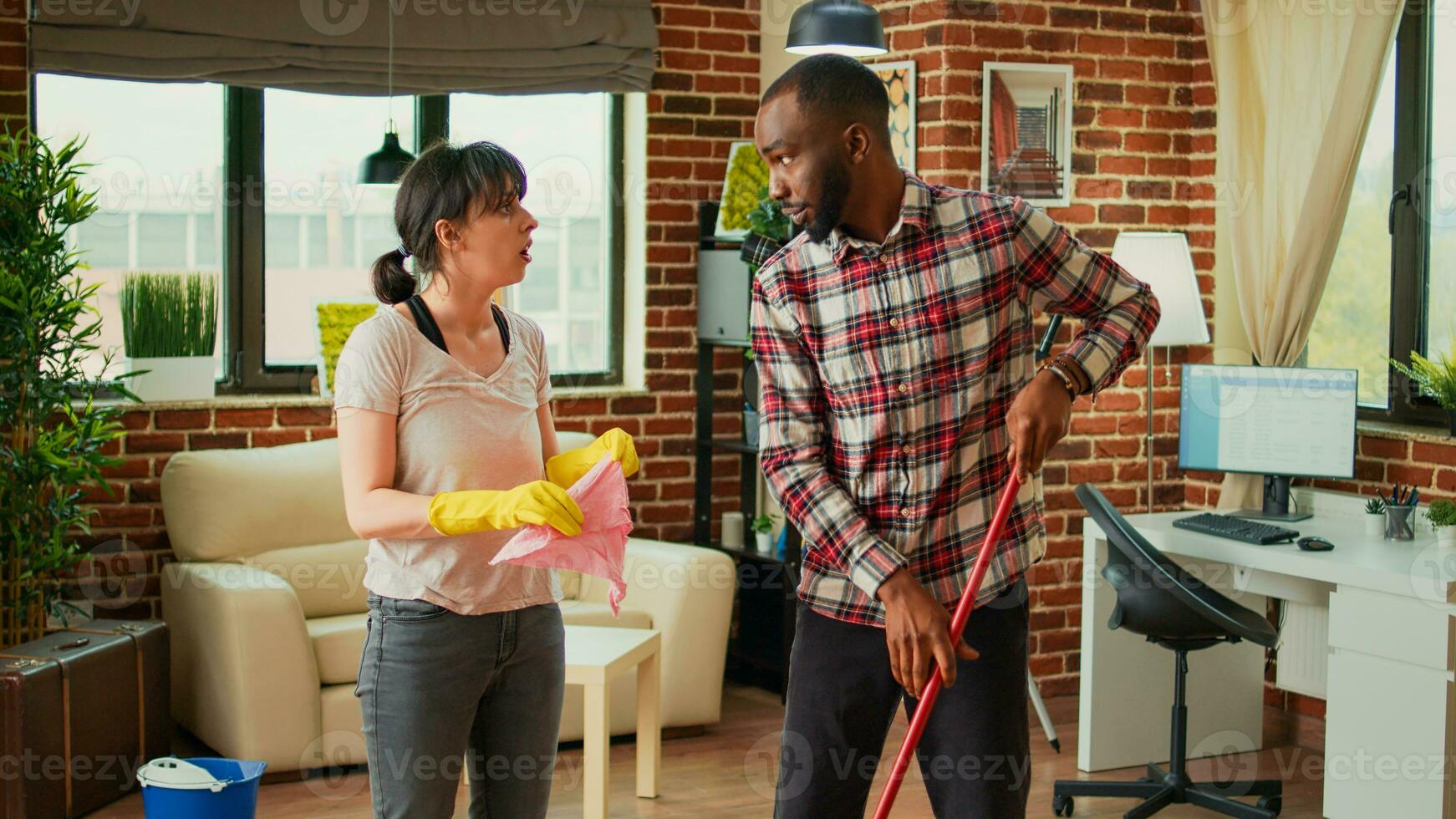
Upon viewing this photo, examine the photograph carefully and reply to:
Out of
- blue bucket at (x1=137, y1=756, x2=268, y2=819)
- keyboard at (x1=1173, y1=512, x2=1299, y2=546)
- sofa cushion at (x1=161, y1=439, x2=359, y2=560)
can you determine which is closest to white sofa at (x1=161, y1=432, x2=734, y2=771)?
sofa cushion at (x1=161, y1=439, x2=359, y2=560)

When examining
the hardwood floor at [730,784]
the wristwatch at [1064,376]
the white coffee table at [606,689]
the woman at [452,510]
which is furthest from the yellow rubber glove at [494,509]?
the hardwood floor at [730,784]

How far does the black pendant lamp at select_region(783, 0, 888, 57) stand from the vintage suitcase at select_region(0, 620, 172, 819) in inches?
94.7

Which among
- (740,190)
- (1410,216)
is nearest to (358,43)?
(740,190)

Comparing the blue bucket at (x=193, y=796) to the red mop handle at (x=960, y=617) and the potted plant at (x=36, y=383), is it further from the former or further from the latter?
the red mop handle at (x=960, y=617)

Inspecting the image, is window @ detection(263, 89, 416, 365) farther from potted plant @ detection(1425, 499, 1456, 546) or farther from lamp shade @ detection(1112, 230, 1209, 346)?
potted plant @ detection(1425, 499, 1456, 546)

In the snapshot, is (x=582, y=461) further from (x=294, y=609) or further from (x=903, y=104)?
(x=903, y=104)

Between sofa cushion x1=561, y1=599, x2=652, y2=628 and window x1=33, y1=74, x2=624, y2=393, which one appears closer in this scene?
sofa cushion x1=561, y1=599, x2=652, y2=628

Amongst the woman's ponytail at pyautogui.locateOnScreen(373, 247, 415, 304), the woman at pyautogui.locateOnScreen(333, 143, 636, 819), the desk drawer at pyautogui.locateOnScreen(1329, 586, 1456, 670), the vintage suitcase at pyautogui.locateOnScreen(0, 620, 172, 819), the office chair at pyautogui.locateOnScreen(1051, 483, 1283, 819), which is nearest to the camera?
the woman at pyautogui.locateOnScreen(333, 143, 636, 819)

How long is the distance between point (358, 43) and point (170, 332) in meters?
1.11

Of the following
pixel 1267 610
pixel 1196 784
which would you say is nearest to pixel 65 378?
pixel 1196 784

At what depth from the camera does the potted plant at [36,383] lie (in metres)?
3.86

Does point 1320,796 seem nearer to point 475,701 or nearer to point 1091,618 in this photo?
point 1091,618

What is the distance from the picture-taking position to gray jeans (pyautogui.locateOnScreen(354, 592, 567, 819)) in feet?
6.69

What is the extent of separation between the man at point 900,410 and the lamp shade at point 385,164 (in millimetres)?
2443
